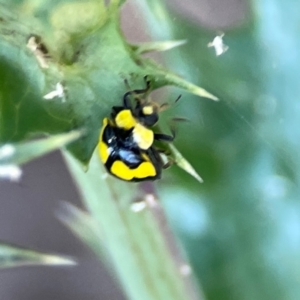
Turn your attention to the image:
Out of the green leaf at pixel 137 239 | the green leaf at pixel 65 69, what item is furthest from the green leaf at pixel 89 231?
the green leaf at pixel 65 69

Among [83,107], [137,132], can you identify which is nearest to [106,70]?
[83,107]

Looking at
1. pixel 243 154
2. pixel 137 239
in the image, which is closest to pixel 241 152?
pixel 243 154

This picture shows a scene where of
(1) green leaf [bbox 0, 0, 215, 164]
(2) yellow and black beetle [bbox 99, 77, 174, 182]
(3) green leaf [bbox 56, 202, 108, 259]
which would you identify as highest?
(1) green leaf [bbox 0, 0, 215, 164]

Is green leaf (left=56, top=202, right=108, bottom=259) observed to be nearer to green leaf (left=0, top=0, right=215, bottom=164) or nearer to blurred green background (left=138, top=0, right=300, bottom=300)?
blurred green background (left=138, top=0, right=300, bottom=300)

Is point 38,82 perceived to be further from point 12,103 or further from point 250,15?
point 250,15

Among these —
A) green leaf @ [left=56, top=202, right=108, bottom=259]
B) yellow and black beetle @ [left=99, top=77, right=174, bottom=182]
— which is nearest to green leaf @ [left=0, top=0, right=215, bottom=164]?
yellow and black beetle @ [left=99, top=77, right=174, bottom=182]

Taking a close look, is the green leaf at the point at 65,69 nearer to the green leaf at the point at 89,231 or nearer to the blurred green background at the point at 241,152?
the blurred green background at the point at 241,152

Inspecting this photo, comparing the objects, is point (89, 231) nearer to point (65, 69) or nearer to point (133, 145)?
point (133, 145)
